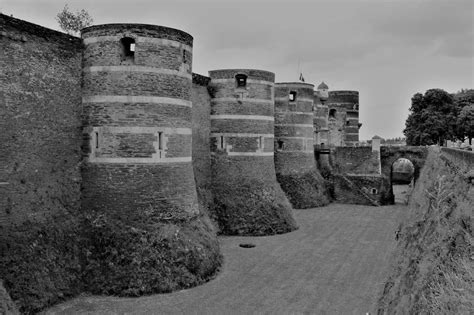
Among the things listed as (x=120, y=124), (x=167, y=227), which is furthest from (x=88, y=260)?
(x=120, y=124)

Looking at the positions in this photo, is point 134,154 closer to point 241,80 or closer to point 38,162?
point 38,162

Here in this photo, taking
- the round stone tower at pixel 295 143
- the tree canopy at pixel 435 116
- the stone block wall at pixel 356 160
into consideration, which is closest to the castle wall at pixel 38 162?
the round stone tower at pixel 295 143

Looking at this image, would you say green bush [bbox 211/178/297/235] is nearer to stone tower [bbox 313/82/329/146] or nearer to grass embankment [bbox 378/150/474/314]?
grass embankment [bbox 378/150/474/314]

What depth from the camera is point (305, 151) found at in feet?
132

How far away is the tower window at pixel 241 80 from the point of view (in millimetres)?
29172

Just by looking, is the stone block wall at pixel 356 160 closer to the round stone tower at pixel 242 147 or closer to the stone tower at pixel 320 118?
the stone tower at pixel 320 118

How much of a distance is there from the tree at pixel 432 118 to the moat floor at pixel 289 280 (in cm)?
3527

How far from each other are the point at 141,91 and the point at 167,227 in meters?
5.70

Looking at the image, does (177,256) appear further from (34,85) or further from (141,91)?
(34,85)

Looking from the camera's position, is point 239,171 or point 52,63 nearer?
point 52,63

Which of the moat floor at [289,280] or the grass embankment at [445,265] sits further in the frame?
the moat floor at [289,280]

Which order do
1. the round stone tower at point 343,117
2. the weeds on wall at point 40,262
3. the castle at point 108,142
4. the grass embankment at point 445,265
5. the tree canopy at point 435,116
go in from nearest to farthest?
1. the grass embankment at point 445,265
2. the weeds on wall at point 40,262
3. the castle at point 108,142
4. the round stone tower at point 343,117
5. the tree canopy at point 435,116

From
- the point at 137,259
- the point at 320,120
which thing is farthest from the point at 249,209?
the point at 320,120

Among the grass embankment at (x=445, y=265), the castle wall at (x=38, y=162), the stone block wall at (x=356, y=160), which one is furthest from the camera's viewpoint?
the stone block wall at (x=356, y=160)
